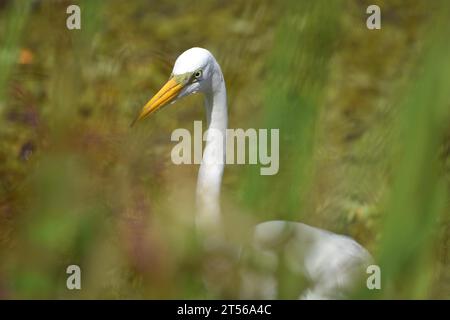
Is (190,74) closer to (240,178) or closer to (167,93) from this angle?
(167,93)

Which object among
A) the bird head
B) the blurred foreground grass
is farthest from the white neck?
the blurred foreground grass

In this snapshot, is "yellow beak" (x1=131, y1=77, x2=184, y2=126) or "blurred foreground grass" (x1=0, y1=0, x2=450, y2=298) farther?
"yellow beak" (x1=131, y1=77, x2=184, y2=126)

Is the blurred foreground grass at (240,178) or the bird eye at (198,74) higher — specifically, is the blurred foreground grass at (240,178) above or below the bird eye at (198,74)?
below

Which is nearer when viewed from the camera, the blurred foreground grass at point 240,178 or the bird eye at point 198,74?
the blurred foreground grass at point 240,178

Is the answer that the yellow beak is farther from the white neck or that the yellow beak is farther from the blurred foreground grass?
the blurred foreground grass

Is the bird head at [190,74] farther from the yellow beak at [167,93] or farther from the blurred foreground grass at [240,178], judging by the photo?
the blurred foreground grass at [240,178]

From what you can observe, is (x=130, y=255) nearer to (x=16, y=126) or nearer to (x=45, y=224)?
(x=45, y=224)

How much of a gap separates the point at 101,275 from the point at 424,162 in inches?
5.4

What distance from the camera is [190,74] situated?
1163mm

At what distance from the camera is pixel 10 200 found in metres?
0.37

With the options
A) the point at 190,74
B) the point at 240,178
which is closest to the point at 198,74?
the point at 190,74

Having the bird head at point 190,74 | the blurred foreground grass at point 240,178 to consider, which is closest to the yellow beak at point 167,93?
the bird head at point 190,74

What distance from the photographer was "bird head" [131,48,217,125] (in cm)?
114

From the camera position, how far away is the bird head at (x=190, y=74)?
114 cm
